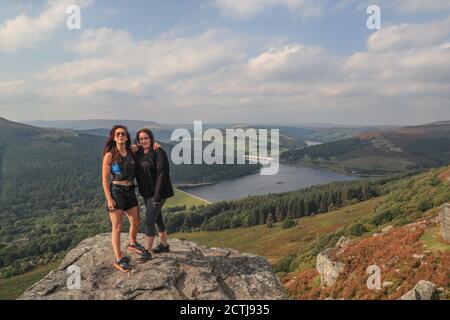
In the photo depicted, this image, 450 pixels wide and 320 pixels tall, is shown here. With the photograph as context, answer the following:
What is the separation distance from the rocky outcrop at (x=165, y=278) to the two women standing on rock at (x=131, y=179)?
582 mm

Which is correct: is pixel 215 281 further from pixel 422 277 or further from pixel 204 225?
pixel 204 225

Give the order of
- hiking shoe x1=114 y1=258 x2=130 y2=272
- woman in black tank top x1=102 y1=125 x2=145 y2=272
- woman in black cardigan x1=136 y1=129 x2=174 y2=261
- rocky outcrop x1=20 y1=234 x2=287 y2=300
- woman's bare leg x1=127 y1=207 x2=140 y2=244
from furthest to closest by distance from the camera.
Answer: woman's bare leg x1=127 y1=207 x2=140 y2=244 → woman in black cardigan x1=136 y1=129 x2=174 y2=261 → hiking shoe x1=114 y1=258 x2=130 y2=272 → woman in black tank top x1=102 y1=125 x2=145 y2=272 → rocky outcrop x1=20 y1=234 x2=287 y2=300

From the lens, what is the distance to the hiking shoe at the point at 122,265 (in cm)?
958

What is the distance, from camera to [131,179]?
972 centimetres

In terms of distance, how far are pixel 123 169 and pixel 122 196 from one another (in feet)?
2.73

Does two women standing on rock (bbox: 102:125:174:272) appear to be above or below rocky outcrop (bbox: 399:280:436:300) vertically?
above

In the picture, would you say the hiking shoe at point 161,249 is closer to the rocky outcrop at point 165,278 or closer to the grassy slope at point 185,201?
the rocky outcrop at point 165,278

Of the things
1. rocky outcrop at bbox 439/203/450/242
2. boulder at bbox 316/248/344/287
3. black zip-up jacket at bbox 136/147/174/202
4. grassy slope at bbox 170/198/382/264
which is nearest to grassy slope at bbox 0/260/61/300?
grassy slope at bbox 170/198/382/264

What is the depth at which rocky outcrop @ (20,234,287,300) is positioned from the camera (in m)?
8.73

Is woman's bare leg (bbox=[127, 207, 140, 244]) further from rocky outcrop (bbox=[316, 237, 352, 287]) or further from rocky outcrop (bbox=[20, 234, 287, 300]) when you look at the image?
rocky outcrop (bbox=[316, 237, 352, 287])

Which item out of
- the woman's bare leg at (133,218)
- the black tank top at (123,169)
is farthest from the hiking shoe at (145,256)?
the black tank top at (123,169)
